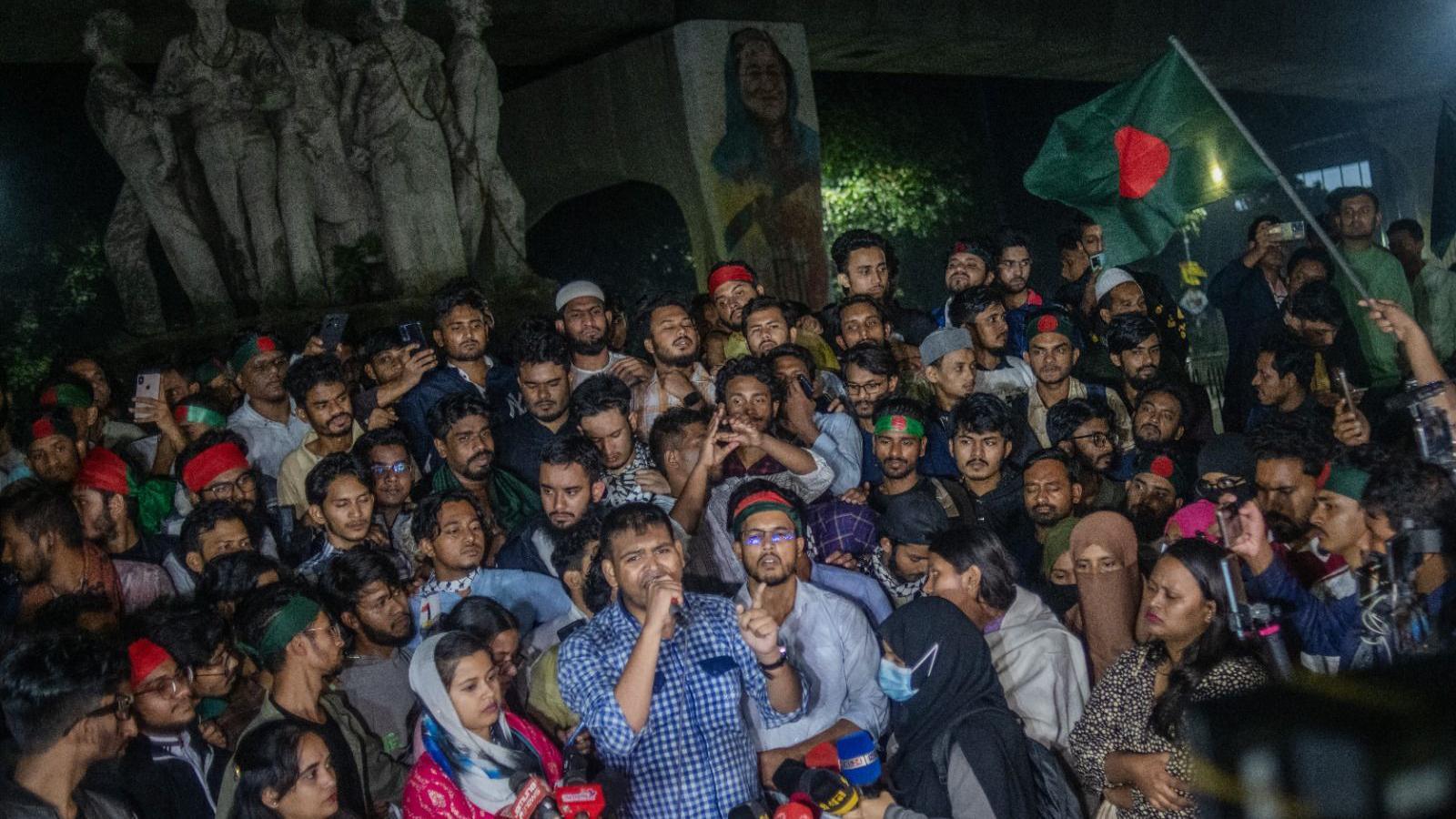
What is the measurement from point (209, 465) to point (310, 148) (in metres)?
3.07

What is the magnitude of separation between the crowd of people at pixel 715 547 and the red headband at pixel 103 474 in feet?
0.04

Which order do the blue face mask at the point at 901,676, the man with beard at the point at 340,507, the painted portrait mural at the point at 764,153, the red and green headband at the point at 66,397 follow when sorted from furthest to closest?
the painted portrait mural at the point at 764,153 → the red and green headband at the point at 66,397 → the man with beard at the point at 340,507 → the blue face mask at the point at 901,676

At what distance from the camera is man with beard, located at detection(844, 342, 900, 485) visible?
622 cm

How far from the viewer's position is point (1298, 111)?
18.1 m

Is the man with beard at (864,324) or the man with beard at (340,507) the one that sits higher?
the man with beard at (864,324)

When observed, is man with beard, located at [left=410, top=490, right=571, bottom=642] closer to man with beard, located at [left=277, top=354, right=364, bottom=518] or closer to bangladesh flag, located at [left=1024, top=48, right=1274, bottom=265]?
man with beard, located at [left=277, top=354, right=364, bottom=518]

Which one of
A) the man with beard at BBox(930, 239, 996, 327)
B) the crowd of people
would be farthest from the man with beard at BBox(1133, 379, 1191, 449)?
the man with beard at BBox(930, 239, 996, 327)

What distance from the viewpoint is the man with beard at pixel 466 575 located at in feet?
16.9

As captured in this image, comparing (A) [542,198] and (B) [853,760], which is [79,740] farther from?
(A) [542,198]

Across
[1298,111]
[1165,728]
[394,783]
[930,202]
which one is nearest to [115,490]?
[394,783]

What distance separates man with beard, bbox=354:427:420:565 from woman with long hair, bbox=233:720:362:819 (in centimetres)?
173

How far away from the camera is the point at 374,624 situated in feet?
16.1

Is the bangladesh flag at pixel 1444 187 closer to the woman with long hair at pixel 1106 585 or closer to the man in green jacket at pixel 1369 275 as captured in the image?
the man in green jacket at pixel 1369 275

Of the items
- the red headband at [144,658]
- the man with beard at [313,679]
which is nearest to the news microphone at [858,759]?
the man with beard at [313,679]
